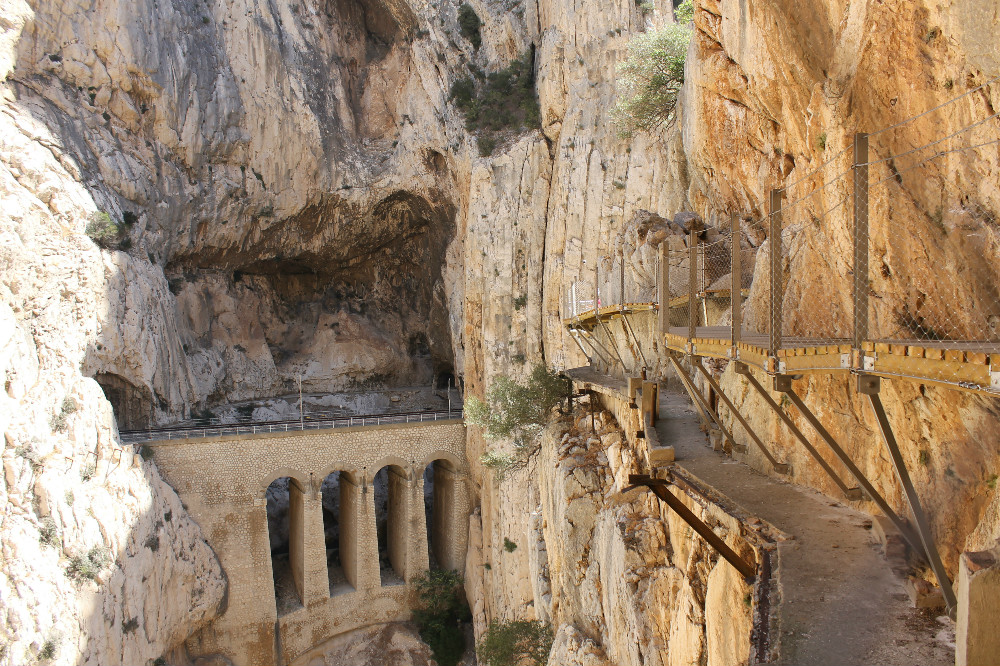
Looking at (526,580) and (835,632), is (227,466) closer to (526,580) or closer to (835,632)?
(526,580)

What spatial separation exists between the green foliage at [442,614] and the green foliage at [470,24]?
25.4 m

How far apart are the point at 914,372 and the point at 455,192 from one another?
2780 centimetres

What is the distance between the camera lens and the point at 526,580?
21.0 meters

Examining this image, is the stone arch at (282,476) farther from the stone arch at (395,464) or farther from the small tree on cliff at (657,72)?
the small tree on cliff at (657,72)

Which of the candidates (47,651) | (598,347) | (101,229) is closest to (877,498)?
(598,347)

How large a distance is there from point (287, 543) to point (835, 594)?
2852 centimetres

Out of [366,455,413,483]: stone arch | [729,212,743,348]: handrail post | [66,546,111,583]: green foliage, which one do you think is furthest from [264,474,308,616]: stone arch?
[729,212,743,348]: handrail post

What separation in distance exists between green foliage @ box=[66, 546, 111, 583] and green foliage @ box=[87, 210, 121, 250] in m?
10.9

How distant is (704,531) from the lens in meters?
5.18

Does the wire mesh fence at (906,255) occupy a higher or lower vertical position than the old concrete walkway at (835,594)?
higher

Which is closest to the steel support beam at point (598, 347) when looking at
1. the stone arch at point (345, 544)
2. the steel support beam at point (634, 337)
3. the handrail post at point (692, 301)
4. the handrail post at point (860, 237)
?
the steel support beam at point (634, 337)

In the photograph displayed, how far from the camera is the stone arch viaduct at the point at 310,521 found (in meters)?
21.5

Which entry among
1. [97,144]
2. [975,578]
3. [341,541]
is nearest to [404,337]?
[341,541]

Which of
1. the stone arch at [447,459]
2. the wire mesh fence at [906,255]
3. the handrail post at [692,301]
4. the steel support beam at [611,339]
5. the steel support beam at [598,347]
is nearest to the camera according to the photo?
the wire mesh fence at [906,255]
